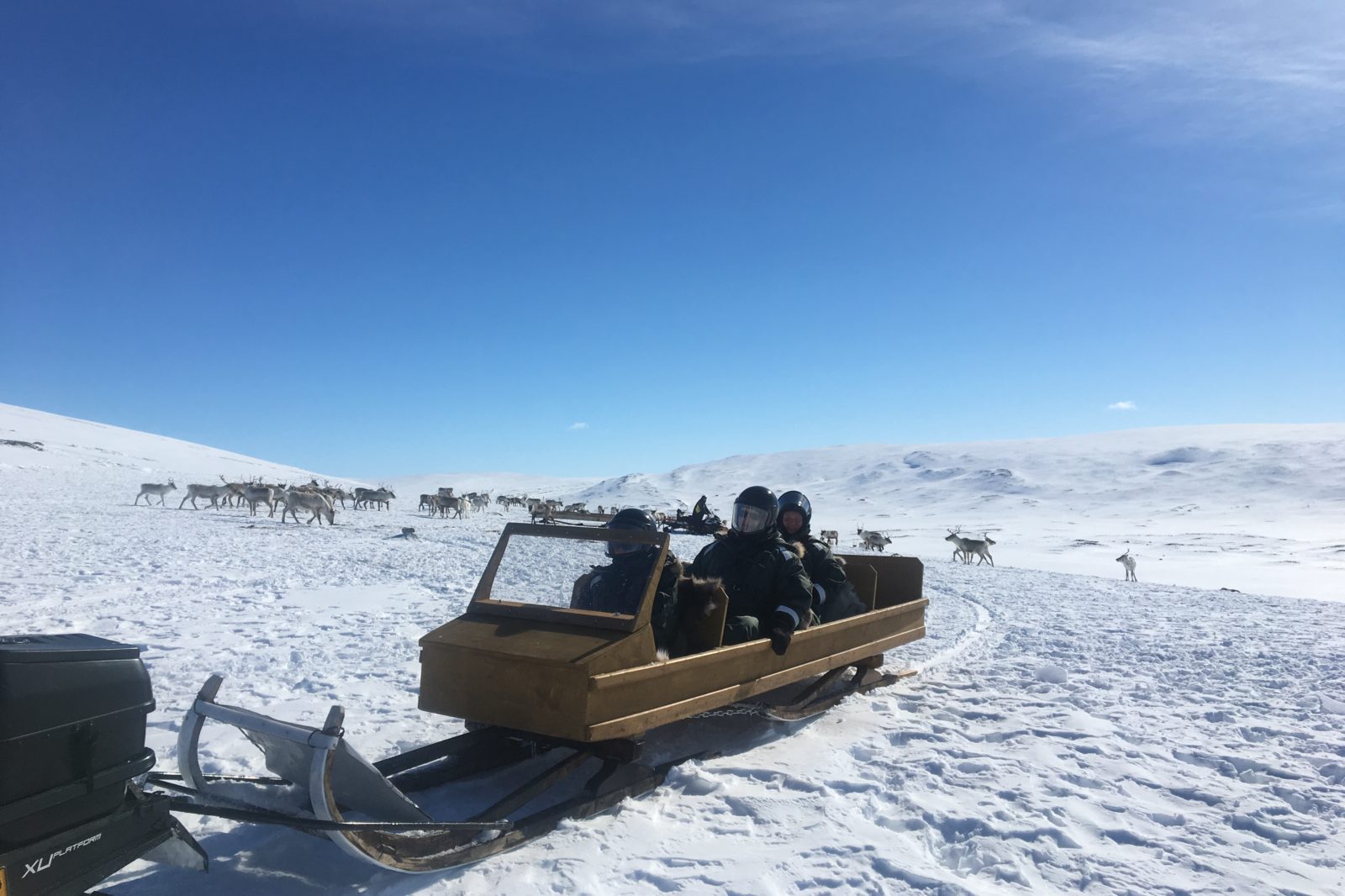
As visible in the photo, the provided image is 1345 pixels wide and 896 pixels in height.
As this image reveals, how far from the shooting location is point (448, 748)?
503 centimetres

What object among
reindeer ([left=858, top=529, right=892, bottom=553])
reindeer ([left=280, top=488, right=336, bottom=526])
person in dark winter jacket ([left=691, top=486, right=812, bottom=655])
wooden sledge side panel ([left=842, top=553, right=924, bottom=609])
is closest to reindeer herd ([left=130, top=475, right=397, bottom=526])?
reindeer ([left=280, top=488, right=336, bottom=526])

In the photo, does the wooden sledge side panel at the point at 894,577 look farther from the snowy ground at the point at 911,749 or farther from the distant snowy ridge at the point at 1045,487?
the distant snowy ridge at the point at 1045,487

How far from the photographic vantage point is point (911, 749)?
5977 millimetres

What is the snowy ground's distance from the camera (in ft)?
13.1

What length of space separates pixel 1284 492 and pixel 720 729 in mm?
64290

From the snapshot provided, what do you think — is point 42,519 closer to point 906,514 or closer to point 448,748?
point 448,748

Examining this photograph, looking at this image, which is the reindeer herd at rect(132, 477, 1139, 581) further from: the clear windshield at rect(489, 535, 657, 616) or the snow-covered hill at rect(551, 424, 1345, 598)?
the clear windshield at rect(489, 535, 657, 616)

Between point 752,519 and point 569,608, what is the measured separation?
2.09 m

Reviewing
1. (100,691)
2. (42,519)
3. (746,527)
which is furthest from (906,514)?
(100,691)

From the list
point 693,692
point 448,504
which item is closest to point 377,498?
point 448,504

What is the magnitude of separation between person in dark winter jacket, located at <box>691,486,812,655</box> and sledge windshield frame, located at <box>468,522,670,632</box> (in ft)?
2.46

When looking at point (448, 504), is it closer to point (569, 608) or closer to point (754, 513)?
point (754, 513)

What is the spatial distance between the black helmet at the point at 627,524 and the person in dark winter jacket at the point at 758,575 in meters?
0.72

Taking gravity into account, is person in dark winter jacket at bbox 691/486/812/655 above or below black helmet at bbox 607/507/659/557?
below
